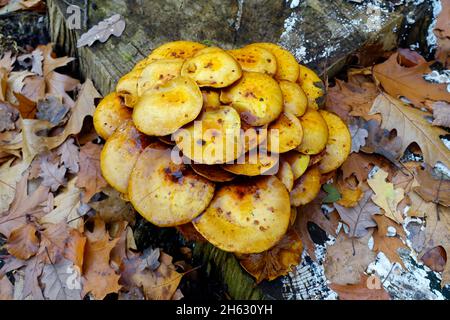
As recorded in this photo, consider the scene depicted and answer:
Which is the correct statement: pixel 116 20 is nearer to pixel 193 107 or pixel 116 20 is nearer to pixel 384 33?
pixel 193 107

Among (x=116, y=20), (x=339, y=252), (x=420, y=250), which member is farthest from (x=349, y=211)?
(x=116, y=20)

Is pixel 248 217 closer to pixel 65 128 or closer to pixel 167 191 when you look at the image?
pixel 167 191

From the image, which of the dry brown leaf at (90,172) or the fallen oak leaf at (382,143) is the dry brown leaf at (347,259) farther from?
the dry brown leaf at (90,172)

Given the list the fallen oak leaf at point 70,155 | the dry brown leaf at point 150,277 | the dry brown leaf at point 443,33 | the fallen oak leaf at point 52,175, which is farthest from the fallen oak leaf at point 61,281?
the dry brown leaf at point 443,33

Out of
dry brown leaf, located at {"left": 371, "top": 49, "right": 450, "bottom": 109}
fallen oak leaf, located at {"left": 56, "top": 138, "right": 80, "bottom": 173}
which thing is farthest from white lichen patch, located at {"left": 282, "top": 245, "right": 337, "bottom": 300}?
fallen oak leaf, located at {"left": 56, "top": 138, "right": 80, "bottom": 173}

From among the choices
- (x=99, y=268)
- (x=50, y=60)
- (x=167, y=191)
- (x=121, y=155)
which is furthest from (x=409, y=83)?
(x=50, y=60)
